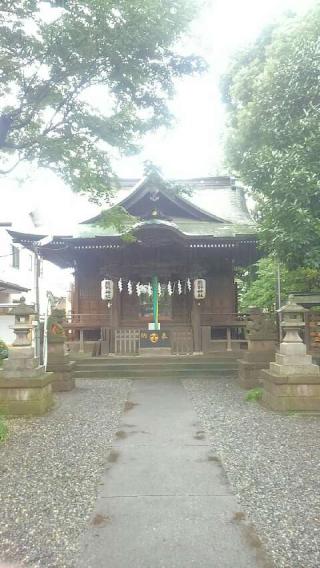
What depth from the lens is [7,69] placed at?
6.65 metres

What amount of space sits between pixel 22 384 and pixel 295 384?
16.6ft

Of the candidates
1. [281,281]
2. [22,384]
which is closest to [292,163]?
[281,281]

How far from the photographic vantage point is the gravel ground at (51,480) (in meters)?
3.24

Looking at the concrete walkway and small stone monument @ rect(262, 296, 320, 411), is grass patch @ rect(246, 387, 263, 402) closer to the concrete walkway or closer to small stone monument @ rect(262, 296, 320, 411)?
small stone monument @ rect(262, 296, 320, 411)

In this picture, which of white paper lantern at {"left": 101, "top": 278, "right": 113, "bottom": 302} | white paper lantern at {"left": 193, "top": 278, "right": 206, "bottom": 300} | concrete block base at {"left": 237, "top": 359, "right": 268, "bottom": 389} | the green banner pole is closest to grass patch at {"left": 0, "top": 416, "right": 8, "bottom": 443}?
concrete block base at {"left": 237, "top": 359, "right": 268, "bottom": 389}

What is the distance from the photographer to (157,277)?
15688mm

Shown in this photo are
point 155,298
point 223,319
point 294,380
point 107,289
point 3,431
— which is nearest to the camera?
point 3,431

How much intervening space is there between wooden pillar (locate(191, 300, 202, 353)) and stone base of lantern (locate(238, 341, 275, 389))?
12.6 feet

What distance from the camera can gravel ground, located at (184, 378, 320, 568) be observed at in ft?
10.8

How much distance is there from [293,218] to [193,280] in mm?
6779

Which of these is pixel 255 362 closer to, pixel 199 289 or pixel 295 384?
pixel 295 384

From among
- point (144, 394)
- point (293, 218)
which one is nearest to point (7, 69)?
point (293, 218)

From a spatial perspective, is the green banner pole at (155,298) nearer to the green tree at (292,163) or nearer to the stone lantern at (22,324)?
the green tree at (292,163)

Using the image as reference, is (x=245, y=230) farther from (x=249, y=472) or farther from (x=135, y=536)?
(x=135, y=536)
